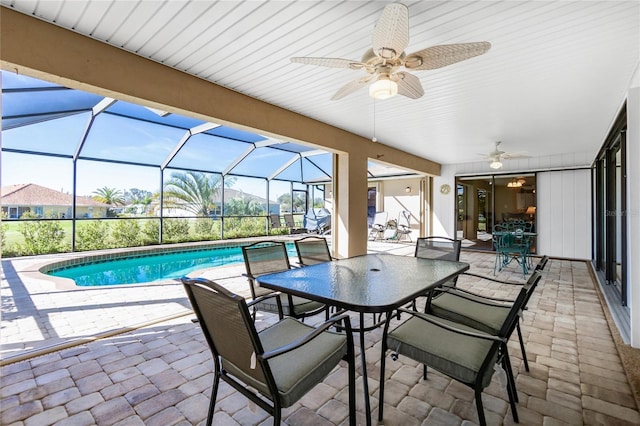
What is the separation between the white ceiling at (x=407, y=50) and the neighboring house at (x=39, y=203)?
291 inches

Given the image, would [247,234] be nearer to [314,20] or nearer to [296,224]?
[296,224]

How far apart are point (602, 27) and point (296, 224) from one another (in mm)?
11501

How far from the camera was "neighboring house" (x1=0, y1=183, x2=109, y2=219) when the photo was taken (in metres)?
7.56

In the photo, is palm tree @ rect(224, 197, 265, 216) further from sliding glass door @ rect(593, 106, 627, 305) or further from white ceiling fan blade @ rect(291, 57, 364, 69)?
sliding glass door @ rect(593, 106, 627, 305)

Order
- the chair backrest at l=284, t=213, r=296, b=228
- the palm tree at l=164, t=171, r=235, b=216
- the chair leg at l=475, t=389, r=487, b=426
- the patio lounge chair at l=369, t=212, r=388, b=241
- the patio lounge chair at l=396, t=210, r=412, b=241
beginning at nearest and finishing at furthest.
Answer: the chair leg at l=475, t=389, r=487, b=426 → the palm tree at l=164, t=171, r=235, b=216 → the patio lounge chair at l=396, t=210, r=412, b=241 → the patio lounge chair at l=369, t=212, r=388, b=241 → the chair backrest at l=284, t=213, r=296, b=228

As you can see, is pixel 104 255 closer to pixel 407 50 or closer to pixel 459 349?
pixel 407 50

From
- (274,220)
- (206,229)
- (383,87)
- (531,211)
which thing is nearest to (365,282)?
(383,87)

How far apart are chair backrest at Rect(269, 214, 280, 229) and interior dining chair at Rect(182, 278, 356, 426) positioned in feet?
34.0

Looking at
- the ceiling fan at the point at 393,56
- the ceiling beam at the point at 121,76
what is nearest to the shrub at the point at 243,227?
the ceiling beam at the point at 121,76

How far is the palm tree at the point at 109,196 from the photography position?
30.1ft

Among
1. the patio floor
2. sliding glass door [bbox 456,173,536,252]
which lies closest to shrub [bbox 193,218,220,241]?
the patio floor

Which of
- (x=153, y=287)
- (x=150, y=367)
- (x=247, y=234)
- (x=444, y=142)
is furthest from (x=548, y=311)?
(x=247, y=234)

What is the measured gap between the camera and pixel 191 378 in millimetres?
2232

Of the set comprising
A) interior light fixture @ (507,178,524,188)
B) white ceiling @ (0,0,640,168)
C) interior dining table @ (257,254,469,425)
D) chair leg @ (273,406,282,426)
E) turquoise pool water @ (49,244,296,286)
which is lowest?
turquoise pool water @ (49,244,296,286)
